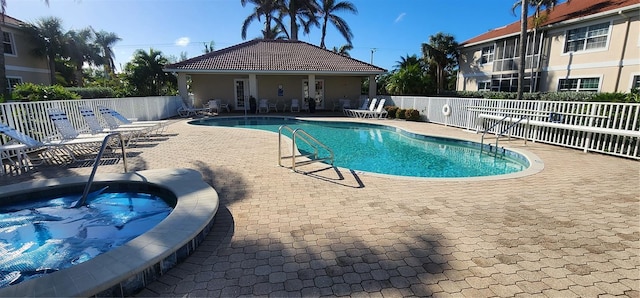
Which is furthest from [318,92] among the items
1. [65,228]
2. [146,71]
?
[65,228]

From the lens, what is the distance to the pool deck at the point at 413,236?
8.02 ft

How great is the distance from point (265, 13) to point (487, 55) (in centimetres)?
2035

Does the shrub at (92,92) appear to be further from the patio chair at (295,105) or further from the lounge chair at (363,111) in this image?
the lounge chair at (363,111)

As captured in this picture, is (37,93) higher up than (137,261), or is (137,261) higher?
(37,93)

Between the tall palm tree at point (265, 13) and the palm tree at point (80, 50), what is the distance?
1399 cm

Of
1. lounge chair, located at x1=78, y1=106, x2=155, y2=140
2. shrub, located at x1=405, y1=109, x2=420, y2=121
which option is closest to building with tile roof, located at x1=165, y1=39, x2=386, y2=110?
shrub, located at x1=405, y1=109, x2=420, y2=121

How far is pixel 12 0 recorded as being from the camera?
1154cm

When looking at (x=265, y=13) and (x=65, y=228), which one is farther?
(x=265, y=13)

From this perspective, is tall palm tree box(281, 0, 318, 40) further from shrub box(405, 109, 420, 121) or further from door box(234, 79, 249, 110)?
shrub box(405, 109, 420, 121)

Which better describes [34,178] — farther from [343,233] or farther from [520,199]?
[520,199]

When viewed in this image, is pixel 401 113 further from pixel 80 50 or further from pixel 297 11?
pixel 80 50

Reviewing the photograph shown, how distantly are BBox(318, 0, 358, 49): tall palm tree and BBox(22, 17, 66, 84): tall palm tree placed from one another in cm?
2154

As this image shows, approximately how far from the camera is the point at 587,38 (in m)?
16.7

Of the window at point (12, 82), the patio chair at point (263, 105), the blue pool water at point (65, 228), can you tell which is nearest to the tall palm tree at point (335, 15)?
the patio chair at point (263, 105)
